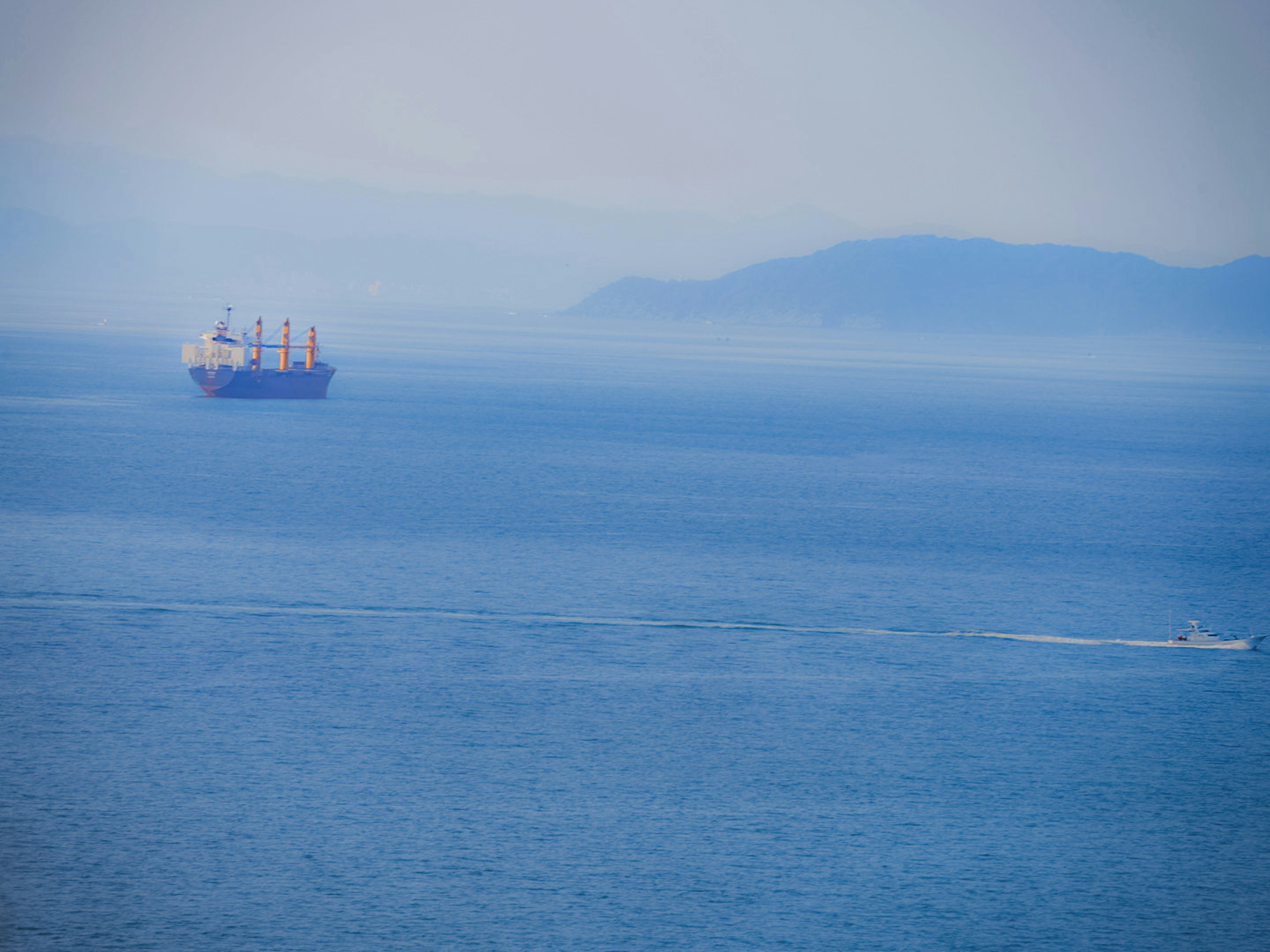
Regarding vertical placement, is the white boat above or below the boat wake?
below

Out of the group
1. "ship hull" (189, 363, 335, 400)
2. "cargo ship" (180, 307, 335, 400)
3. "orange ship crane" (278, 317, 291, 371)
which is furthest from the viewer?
"orange ship crane" (278, 317, 291, 371)

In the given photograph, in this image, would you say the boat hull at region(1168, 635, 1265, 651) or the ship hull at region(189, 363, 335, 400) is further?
the ship hull at region(189, 363, 335, 400)

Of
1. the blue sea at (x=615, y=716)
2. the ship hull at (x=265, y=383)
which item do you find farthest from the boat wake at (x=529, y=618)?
the ship hull at (x=265, y=383)

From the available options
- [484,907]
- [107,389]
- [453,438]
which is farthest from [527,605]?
[107,389]

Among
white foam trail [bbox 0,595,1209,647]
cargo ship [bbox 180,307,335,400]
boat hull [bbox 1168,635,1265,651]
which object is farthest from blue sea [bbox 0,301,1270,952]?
cargo ship [bbox 180,307,335,400]

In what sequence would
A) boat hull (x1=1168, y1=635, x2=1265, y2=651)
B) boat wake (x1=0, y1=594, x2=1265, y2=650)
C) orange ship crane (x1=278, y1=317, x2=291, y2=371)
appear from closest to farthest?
boat wake (x1=0, y1=594, x2=1265, y2=650) < boat hull (x1=1168, y1=635, x2=1265, y2=651) < orange ship crane (x1=278, y1=317, x2=291, y2=371)

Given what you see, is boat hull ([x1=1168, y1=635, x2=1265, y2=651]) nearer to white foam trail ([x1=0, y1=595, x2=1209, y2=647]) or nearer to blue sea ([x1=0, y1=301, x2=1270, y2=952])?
white foam trail ([x1=0, y1=595, x2=1209, y2=647])

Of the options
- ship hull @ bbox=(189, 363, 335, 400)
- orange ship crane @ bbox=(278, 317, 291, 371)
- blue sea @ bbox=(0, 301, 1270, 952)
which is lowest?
blue sea @ bbox=(0, 301, 1270, 952)
